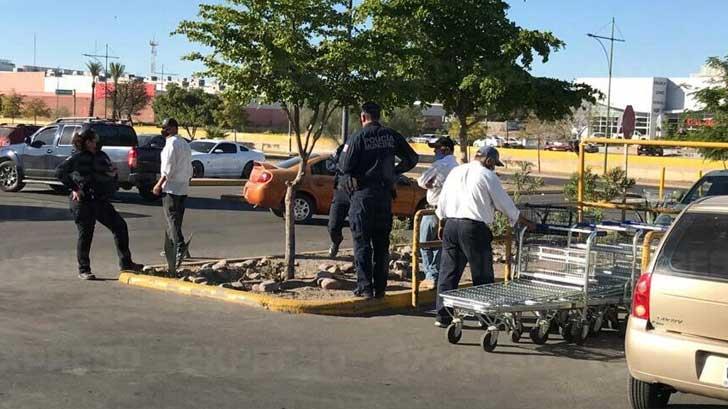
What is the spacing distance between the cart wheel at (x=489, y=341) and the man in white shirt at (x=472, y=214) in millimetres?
721

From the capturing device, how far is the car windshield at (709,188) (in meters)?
13.5

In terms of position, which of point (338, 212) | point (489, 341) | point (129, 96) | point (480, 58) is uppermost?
point (129, 96)

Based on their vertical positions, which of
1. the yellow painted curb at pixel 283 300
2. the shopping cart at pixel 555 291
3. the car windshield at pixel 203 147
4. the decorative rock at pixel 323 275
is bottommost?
the yellow painted curb at pixel 283 300

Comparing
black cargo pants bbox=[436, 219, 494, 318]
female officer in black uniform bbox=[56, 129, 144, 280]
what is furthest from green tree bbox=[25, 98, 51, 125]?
black cargo pants bbox=[436, 219, 494, 318]

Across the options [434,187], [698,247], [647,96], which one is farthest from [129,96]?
[698,247]

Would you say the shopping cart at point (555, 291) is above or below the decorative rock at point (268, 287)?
above

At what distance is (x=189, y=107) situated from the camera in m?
65.9

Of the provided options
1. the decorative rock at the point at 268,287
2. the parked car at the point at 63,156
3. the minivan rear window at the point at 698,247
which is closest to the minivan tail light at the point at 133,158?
the parked car at the point at 63,156

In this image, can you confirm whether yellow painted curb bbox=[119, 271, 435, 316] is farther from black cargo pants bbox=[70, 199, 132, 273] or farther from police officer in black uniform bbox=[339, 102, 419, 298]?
black cargo pants bbox=[70, 199, 132, 273]

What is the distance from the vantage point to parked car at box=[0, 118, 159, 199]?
20594 millimetres

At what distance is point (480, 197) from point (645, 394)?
2.54 meters

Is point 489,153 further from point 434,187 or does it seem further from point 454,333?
point 434,187

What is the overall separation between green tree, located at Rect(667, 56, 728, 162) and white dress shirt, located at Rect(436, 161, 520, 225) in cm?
1139

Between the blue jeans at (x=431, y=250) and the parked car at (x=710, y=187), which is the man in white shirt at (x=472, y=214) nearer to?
the blue jeans at (x=431, y=250)
